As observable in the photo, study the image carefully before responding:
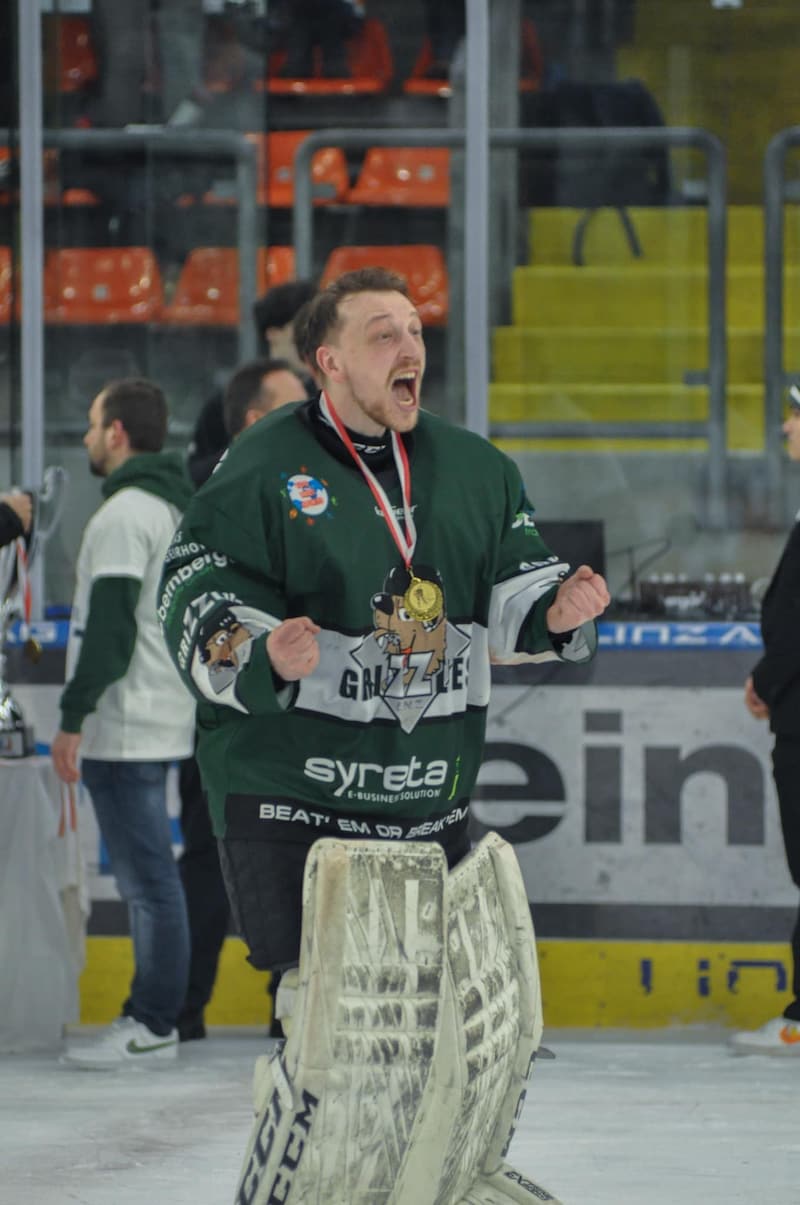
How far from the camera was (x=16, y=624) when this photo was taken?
644 cm

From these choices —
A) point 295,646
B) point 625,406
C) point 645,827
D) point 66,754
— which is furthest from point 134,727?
point 295,646

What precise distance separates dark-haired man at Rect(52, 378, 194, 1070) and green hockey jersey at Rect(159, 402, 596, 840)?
195 centimetres

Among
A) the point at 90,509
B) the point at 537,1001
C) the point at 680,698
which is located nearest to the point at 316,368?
the point at 537,1001

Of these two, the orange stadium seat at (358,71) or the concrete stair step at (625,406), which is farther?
the orange stadium seat at (358,71)

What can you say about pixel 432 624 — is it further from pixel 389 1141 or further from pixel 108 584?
pixel 108 584

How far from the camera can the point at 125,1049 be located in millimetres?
5527

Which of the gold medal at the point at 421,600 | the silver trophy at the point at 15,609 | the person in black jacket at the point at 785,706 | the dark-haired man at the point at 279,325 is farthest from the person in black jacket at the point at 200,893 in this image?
the gold medal at the point at 421,600

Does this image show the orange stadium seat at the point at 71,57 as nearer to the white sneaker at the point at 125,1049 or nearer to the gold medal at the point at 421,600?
the white sneaker at the point at 125,1049

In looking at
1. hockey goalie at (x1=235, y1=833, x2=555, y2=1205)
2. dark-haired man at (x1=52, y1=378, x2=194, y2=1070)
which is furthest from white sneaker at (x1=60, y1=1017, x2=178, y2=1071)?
hockey goalie at (x1=235, y1=833, x2=555, y2=1205)

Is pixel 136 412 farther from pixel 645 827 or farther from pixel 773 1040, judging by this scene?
pixel 773 1040

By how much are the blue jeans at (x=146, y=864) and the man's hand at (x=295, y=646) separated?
245 centimetres

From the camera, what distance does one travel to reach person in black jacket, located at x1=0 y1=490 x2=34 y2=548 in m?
5.53

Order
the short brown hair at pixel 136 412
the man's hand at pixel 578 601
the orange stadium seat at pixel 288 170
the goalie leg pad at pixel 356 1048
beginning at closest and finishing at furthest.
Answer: the goalie leg pad at pixel 356 1048 < the man's hand at pixel 578 601 < the short brown hair at pixel 136 412 < the orange stadium seat at pixel 288 170

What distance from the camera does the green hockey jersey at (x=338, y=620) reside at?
3312mm
